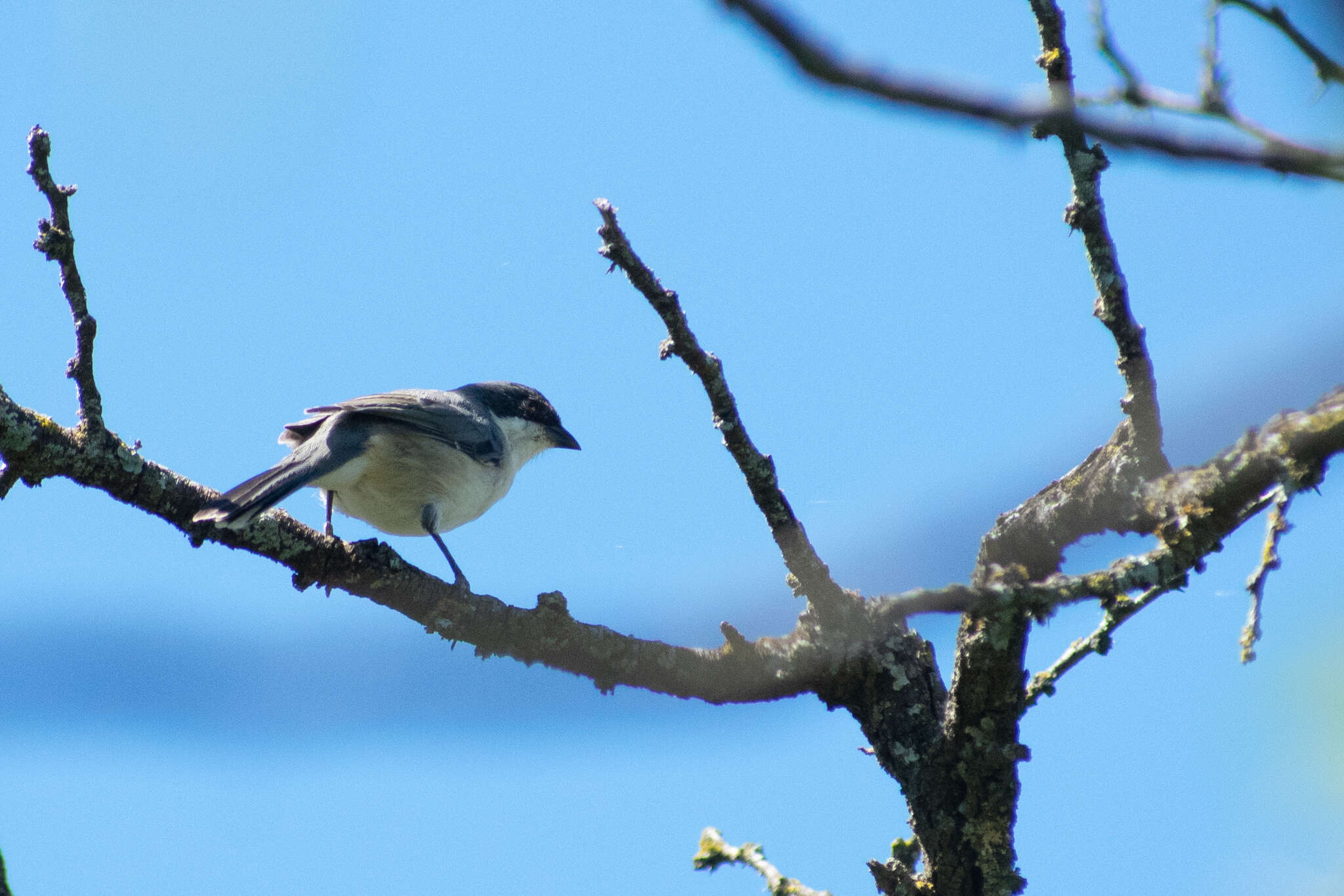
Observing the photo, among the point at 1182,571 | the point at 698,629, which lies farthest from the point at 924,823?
the point at 1182,571

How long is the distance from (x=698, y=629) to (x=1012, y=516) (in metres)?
1.10

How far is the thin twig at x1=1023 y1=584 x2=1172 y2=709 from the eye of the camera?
10.5 feet

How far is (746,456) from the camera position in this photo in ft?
11.6

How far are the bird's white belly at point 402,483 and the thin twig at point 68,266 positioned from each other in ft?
6.33

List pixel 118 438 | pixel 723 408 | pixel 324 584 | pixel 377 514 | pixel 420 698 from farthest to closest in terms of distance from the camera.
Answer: pixel 377 514 → pixel 324 584 → pixel 118 438 → pixel 723 408 → pixel 420 698

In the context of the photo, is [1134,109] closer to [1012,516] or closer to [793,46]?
[793,46]

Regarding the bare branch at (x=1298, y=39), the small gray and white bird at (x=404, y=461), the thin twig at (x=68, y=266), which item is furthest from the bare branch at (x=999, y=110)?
the small gray and white bird at (x=404, y=461)

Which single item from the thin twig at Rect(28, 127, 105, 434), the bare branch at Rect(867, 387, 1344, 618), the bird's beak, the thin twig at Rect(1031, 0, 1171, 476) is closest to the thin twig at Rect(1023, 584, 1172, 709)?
the bare branch at Rect(867, 387, 1344, 618)

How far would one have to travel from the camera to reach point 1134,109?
1812 mm

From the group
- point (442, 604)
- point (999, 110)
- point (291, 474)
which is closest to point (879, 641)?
point (442, 604)

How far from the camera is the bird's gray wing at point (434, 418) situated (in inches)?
241

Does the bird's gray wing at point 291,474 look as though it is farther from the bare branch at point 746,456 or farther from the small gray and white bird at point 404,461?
the bare branch at point 746,456

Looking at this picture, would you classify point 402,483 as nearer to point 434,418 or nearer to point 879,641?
point 434,418

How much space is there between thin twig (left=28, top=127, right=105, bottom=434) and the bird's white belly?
6.33 feet
